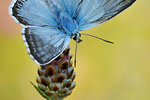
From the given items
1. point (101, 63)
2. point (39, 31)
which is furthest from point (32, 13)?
point (101, 63)

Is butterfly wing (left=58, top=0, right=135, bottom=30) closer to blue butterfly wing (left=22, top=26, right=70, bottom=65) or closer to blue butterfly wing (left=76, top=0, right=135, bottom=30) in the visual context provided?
blue butterfly wing (left=76, top=0, right=135, bottom=30)

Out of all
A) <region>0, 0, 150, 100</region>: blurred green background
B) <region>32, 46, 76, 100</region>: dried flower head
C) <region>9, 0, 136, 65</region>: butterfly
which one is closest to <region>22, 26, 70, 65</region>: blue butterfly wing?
<region>9, 0, 136, 65</region>: butterfly

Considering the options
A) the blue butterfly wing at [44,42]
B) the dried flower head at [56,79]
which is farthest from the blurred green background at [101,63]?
the blue butterfly wing at [44,42]

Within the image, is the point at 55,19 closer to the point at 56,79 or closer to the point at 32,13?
the point at 32,13

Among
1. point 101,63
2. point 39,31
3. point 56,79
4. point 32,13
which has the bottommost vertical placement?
point 101,63

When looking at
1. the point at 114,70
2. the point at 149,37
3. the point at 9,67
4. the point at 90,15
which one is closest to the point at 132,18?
the point at 149,37

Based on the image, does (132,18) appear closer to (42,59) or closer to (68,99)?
(68,99)
